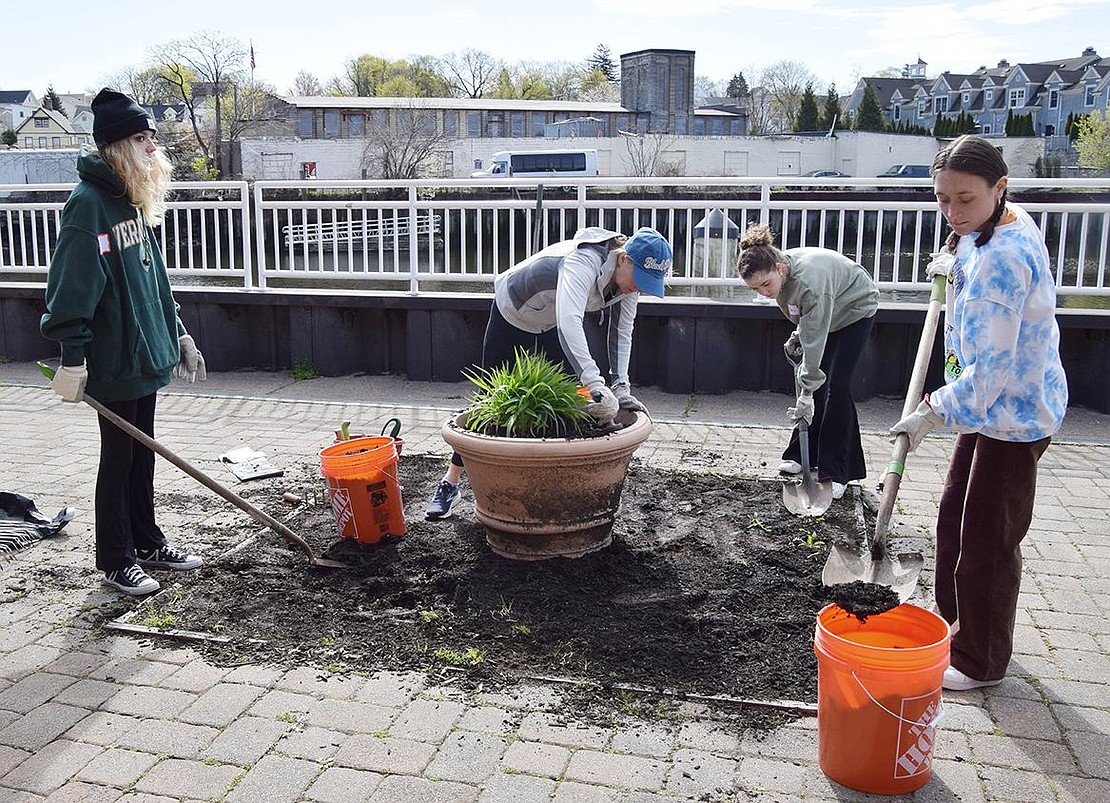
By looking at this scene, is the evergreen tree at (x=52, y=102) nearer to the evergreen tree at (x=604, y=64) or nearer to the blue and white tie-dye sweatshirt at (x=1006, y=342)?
the evergreen tree at (x=604, y=64)

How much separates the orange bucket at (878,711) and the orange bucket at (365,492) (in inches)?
92.7

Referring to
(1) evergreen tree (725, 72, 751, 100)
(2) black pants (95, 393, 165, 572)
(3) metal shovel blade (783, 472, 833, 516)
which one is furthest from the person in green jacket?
(1) evergreen tree (725, 72, 751, 100)

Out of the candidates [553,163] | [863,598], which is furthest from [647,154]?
[863,598]

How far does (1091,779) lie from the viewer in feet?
9.07

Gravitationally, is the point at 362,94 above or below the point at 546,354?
above

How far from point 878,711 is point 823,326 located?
8.50ft

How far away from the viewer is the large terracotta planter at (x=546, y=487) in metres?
4.05

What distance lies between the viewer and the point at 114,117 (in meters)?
3.85

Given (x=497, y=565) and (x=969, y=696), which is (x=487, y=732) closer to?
(x=497, y=565)

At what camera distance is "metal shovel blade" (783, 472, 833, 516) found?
506cm

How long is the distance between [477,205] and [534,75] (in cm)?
9420

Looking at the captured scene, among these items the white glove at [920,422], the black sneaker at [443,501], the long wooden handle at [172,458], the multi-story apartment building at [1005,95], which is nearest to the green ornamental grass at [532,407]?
the black sneaker at [443,501]

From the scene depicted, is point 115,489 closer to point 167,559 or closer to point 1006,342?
point 167,559

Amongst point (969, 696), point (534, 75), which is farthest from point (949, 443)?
point (534, 75)
